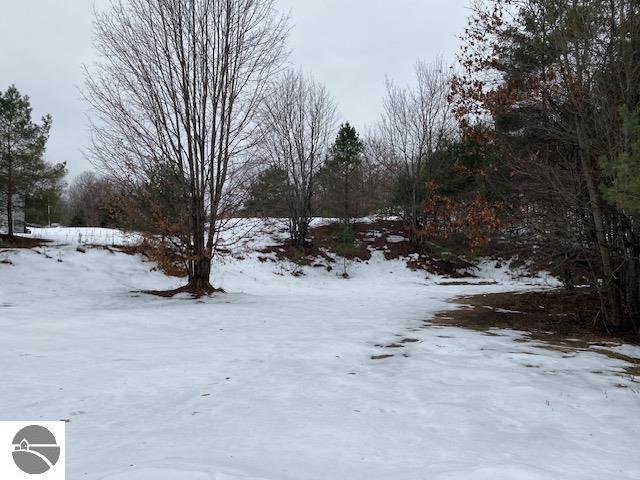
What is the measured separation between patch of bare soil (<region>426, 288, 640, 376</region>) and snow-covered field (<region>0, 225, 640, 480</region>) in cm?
58

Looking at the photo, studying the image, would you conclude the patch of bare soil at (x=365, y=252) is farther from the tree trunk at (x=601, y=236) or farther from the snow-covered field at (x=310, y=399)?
the tree trunk at (x=601, y=236)

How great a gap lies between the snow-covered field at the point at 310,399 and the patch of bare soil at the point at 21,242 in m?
9.03

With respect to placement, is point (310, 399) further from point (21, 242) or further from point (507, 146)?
point (21, 242)

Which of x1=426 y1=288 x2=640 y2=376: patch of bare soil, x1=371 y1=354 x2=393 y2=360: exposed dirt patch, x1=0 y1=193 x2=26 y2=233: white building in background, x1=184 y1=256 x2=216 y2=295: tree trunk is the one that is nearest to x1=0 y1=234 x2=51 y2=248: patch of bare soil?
x1=0 y1=193 x2=26 y2=233: white building in background

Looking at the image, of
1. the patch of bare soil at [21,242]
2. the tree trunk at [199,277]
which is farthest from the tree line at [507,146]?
the patch of bare soil at [21,242]

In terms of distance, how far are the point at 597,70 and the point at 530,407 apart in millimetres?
6687

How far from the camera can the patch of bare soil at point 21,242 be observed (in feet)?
50.3

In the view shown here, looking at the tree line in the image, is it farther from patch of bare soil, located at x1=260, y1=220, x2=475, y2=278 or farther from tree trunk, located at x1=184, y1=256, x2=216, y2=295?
patch of bare soil, located at x1=260, y1=220, x2=475, y2=278

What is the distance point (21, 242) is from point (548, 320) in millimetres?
18606

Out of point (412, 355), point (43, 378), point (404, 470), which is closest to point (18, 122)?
point (43, 378)

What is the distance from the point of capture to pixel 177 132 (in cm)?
1126

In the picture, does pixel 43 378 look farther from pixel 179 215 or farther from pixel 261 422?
pixel 179 215

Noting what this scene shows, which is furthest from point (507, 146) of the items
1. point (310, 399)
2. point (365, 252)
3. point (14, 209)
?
point (14, 209)

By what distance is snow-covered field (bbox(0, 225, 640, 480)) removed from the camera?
2529mm
